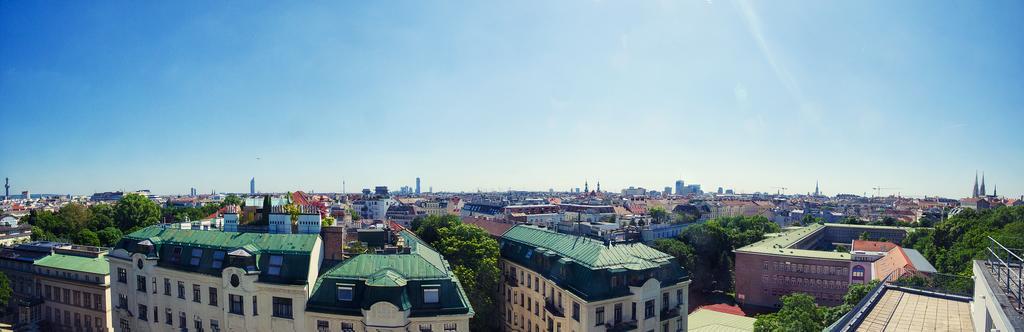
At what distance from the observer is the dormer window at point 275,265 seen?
30.2m

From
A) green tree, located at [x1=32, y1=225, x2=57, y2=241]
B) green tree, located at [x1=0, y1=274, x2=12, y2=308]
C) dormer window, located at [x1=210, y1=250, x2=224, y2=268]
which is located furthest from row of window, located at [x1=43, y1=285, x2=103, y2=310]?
green tree, located at [x1=32, y1=225, x2=57, y2=241]

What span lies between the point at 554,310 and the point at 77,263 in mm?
48070

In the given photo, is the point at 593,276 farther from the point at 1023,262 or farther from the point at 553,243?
the point at 1023,262

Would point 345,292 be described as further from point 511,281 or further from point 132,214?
point 132,214

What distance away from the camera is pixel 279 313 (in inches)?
1174

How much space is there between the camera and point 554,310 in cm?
3694

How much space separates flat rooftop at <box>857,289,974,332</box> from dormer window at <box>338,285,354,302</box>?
83.5 ft

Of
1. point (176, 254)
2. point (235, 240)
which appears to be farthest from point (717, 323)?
point (176, 254)

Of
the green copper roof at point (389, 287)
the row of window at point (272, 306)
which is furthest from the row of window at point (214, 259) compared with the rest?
the green copper roof at point (389, 287)

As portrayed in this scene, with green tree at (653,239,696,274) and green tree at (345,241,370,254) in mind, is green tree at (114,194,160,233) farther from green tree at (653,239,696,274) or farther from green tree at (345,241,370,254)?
green tree at (653,239,696,274)

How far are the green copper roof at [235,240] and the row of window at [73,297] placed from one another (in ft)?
52.3

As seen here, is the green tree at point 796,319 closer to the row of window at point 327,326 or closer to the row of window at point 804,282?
the row of window at point 804,282

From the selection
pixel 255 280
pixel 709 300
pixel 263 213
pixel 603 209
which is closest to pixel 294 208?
pixel 263 213

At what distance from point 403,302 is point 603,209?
416ft
